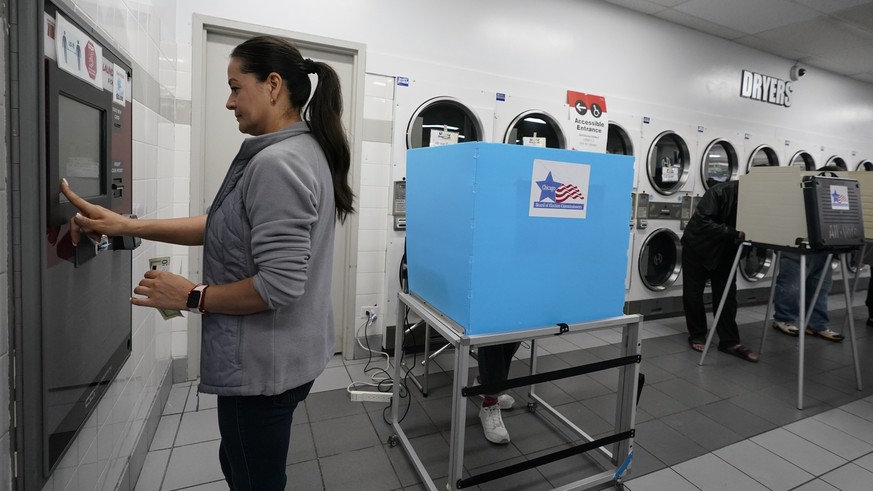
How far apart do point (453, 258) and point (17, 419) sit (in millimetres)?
1215

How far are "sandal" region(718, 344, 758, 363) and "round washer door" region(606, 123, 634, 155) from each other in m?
1.92

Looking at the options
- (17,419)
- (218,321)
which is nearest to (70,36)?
(218,321)

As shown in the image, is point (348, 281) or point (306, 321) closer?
point (306, 321)

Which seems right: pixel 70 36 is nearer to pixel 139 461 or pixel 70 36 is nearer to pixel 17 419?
pixel 17 419

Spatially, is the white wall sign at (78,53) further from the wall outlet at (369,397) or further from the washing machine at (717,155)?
the washing machine at (717,155)

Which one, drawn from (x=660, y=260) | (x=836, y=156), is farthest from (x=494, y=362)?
(x=836, y=156)

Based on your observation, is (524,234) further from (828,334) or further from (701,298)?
(828,334)

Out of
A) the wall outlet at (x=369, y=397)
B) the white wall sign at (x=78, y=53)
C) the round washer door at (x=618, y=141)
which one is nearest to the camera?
the white wall sign at (x=78, y=53)

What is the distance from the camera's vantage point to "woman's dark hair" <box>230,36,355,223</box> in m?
1.10

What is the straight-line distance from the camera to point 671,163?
15.6 feet

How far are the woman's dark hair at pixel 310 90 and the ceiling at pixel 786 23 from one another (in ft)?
12.6

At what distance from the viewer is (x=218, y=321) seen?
1076 millimetres

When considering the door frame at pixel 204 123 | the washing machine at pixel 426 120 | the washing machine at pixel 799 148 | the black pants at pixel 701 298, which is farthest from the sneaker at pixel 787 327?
the door frame at pixel 204 123

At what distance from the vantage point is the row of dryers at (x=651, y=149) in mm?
3529
